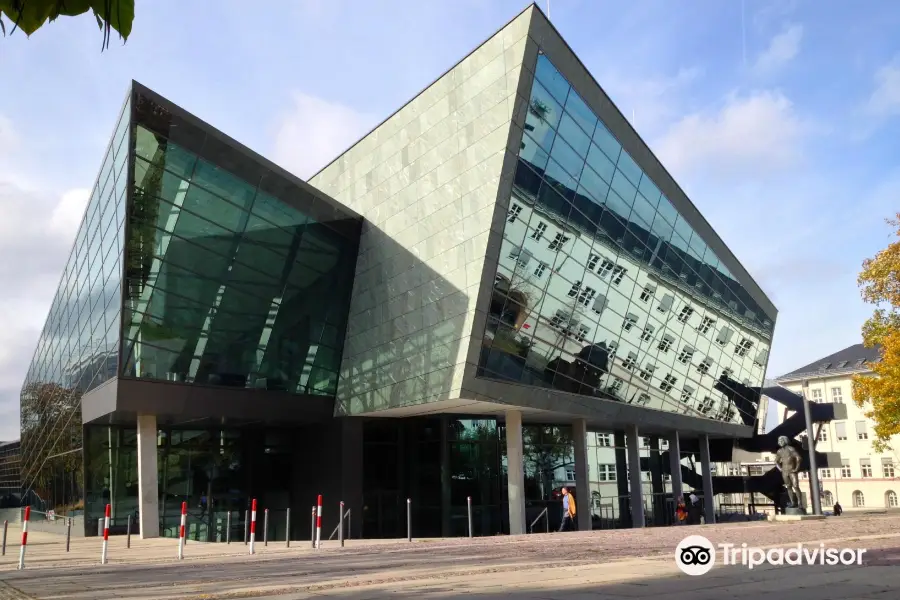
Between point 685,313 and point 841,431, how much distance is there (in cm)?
6327

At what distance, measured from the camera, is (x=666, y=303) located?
31.8 m

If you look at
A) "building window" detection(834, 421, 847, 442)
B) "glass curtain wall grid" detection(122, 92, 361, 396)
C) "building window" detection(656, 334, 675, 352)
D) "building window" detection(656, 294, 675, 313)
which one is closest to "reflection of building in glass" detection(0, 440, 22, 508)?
"glass curtain wall grid" detection(122, 92, 361, 396)

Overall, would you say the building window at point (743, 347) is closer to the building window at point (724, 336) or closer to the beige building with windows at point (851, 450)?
the building window at point (724, 336)

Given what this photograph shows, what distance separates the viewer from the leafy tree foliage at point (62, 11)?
179 centimetres

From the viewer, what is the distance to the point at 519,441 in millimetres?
25844

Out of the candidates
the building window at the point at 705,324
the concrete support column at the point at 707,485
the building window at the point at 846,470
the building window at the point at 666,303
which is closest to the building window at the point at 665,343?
the building window at the point at 666,303

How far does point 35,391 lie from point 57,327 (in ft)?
27.3

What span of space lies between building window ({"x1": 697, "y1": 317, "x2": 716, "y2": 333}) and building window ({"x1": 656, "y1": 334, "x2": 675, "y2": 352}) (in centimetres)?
305

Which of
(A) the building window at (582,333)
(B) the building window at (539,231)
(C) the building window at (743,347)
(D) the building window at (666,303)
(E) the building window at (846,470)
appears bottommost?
(E) the building window at (846,470)

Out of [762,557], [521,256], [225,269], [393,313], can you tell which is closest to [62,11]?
[762,557]

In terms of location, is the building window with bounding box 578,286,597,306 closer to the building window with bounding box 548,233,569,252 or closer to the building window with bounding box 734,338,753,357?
the building window with bounding box 548,233,569,252

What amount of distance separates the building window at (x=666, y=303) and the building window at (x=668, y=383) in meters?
3.42

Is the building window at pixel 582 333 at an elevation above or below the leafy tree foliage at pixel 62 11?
above

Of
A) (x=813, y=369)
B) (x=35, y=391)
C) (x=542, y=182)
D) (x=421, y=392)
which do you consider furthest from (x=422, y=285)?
(x=813, y=369)
